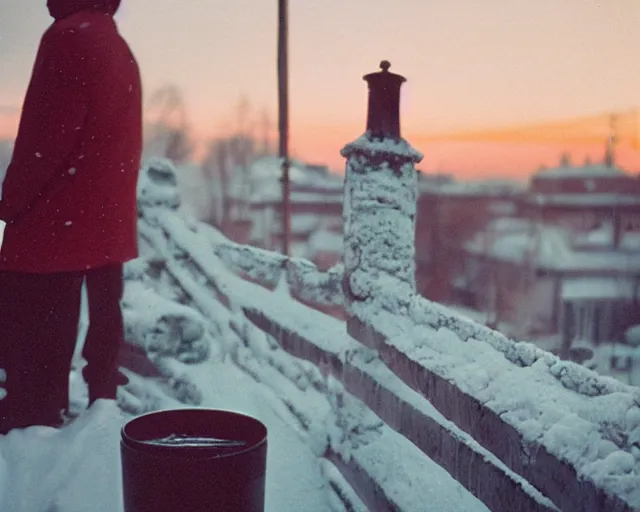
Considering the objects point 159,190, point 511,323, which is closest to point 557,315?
point 511,323

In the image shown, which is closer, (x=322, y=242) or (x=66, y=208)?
(x=66, y=208)

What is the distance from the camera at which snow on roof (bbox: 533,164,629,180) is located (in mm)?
43500

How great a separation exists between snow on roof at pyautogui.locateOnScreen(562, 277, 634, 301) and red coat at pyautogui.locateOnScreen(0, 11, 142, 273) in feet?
118

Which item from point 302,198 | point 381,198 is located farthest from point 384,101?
point 302,198

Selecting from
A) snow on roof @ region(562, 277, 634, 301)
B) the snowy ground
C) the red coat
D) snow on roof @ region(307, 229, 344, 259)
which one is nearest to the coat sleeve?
the red coat

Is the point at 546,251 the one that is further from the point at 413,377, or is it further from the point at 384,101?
the point at 413,377

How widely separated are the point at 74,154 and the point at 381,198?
1376mm

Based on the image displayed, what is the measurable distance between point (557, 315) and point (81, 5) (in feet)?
123

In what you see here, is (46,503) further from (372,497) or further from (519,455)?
(519,455)

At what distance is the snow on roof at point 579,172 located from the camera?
4350 cm

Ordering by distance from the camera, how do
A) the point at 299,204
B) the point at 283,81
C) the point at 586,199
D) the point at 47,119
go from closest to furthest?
the point at 47,119 < the point at 283,81 < the point at 299,204 < the point at 586,199

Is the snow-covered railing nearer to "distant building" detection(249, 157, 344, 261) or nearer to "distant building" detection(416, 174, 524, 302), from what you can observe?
"distant building" detection(249, 157, 344, 261)

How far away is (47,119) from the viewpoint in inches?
104

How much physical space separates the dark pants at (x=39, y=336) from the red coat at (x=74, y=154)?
11cm
